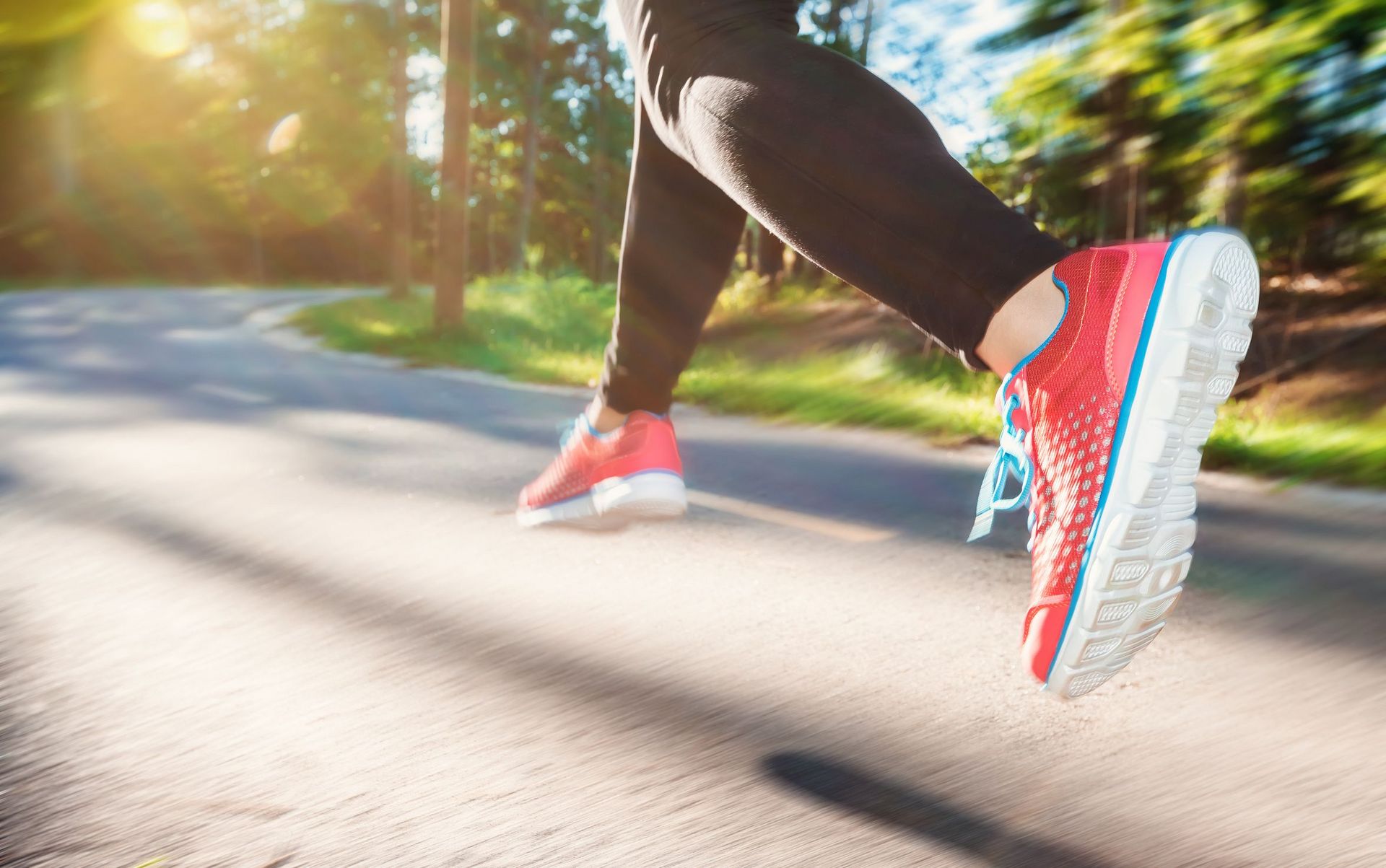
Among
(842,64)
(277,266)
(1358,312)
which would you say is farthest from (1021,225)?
(277,266)

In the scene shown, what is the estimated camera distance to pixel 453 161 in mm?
11164

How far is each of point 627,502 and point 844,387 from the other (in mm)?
4039

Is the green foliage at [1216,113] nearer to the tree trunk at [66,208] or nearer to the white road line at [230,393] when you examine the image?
the white road line at [230,393]

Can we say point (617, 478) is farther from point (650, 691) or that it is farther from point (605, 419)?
point (650, 691)

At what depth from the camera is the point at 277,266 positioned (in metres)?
34.3

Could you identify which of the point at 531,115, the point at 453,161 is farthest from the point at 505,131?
the point at 453,161

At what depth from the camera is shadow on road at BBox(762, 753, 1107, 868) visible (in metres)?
1.12

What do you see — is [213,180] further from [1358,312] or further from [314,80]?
[1358,312]

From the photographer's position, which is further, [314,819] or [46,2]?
[46,2]

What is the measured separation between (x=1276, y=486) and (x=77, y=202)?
31.1 m

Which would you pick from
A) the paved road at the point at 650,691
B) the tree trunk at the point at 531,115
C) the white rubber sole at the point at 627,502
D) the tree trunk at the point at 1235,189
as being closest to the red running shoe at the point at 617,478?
the white rubber sole at the point at 627,502

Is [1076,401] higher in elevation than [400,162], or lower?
lower

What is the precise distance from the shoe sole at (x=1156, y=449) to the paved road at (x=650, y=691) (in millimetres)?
167

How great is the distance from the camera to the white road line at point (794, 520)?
2.51 meters
